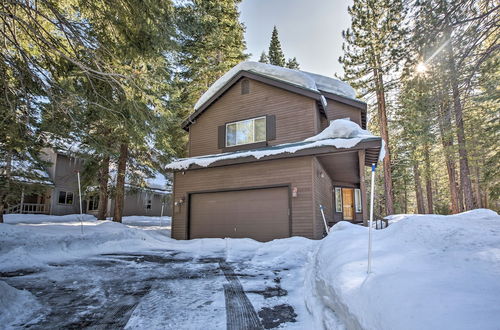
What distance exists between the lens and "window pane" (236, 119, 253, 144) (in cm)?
1107

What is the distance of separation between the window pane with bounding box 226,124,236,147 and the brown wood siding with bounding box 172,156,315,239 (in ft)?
4.68

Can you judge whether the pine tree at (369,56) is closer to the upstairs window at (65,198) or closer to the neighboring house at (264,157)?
the neighboring house at (264,157)

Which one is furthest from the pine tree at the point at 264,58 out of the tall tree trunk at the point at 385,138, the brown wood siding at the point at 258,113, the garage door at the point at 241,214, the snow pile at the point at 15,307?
the snow pile at the point at 15,307

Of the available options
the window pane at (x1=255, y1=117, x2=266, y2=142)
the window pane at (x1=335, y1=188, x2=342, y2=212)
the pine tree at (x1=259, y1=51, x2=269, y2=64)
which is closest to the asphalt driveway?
the window pane at (x1=255, y1=117, x2=266, y2=142)

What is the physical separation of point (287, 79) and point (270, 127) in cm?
209

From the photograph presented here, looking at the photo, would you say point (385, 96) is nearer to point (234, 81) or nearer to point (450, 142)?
point (450, 142)

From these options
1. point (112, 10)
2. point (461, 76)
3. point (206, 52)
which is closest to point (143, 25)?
point (112, 10)

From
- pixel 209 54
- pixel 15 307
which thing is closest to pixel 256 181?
pixel 15 307

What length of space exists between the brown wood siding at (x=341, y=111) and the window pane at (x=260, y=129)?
3.20 metres

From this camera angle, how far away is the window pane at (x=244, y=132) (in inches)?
436

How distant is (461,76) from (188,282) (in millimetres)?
6998

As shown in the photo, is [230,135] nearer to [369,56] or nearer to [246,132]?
[246,132]

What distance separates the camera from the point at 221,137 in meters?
11.6

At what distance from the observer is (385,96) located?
54.7 ft
